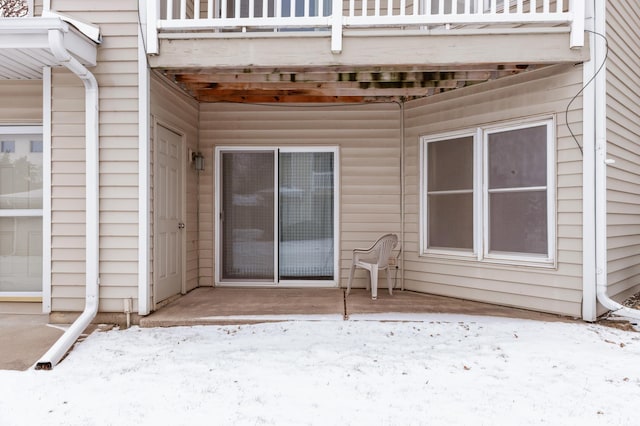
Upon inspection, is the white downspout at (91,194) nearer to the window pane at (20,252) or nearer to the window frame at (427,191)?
the window pane at (20,252)

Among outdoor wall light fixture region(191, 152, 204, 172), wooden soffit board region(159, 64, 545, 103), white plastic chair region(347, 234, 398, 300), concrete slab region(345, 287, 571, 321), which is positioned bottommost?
concrete slab region(345, 287, 571, 321)

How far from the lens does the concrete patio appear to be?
398 cm

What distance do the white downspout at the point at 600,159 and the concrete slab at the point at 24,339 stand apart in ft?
15.3

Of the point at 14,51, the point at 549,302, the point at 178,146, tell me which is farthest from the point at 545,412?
the point at 14,51

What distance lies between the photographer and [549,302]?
4.12m

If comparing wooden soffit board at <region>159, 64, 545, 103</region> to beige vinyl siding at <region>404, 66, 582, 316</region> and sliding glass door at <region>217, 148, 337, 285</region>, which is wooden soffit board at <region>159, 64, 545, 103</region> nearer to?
beige vinyl siding at <region>404, 66, 582, 316</region>

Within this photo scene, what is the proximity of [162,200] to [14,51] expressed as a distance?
175 centimetres

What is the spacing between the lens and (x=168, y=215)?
15.1ft

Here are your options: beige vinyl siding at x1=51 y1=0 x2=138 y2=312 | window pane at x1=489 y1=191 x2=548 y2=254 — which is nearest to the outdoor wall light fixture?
beige vinyl siding at x1=51 y1=0 x2=138 y2=312

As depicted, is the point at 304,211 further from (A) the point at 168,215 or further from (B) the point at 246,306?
(A) the point at 168,215

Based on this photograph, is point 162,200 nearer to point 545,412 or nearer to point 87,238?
point 87,238

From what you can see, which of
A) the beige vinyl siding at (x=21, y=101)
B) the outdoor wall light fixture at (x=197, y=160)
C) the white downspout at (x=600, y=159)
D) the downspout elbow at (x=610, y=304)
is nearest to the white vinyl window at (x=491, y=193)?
the white downspout at (x=600, y=159)

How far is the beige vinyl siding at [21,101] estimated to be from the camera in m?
4.20

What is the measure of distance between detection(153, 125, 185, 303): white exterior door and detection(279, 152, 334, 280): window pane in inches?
50.2
